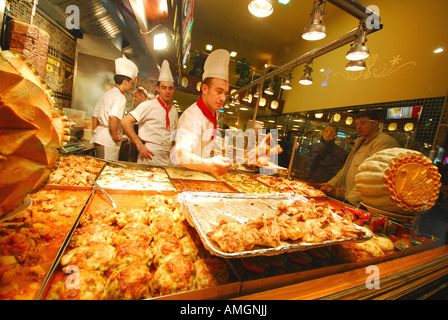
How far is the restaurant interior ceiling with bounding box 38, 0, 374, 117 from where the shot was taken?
12.3ft

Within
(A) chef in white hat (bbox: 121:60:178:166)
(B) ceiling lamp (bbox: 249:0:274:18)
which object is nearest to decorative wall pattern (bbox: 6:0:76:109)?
(A) chef in white hat (bbox: 121:60:178:166)

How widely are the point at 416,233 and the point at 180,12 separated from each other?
4851mm

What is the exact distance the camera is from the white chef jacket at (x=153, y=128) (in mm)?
3872

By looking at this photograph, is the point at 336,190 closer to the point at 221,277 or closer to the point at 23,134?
the point at 221,277

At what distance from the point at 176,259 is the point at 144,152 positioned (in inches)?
122

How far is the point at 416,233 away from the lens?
2047 mm

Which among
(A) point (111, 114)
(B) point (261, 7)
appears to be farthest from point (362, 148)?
(A) point (111, 114)

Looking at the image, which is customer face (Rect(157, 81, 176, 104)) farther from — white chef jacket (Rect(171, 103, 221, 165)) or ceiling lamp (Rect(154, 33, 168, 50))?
white chef jacket (Rect(171, 103, 221, 165))

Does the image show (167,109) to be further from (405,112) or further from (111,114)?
(405,112)

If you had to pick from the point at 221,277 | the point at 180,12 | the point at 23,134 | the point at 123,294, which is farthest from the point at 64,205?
the point at 180,12

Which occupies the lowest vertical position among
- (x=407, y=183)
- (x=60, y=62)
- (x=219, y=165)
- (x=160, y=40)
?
(x=219, y=165)

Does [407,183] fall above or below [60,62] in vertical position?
below

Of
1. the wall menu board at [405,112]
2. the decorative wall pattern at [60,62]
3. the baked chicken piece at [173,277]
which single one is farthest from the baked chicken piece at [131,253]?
the wall menu board at [405,112]

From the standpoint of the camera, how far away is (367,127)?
3799mm
